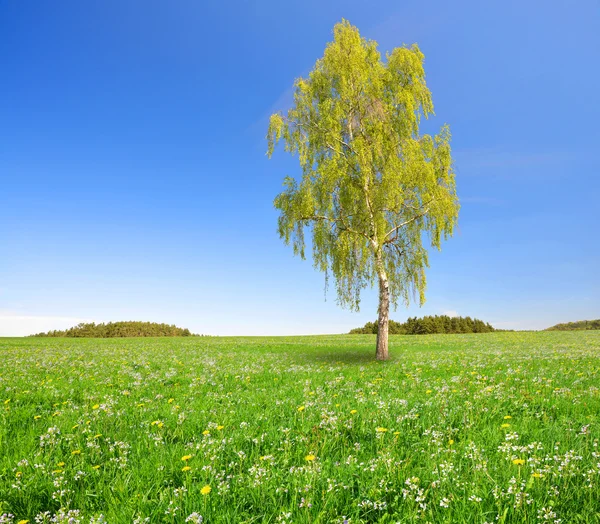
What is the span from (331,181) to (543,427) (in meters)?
15.0

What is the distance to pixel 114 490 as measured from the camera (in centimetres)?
432

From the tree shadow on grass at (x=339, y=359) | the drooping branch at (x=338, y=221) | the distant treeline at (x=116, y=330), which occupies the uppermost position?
the drooping branch at (x=338, y=221)

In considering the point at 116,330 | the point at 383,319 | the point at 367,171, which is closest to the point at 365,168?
the point at 367,171

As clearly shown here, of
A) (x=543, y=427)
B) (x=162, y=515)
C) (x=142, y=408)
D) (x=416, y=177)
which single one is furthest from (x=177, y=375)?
(x=416, y=177)

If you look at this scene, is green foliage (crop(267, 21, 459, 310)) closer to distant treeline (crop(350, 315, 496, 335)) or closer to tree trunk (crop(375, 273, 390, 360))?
tree trunk (crop(375, 273, 390, 360))

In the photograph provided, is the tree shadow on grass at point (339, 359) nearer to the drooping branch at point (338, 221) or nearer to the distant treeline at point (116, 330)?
the drooping branch at point (338, 221)

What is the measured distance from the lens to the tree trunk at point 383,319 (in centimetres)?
1933

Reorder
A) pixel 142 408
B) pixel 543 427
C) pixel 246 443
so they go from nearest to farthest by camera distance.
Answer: pixel 246 443 < pixel 543 427 < pixel 142 408

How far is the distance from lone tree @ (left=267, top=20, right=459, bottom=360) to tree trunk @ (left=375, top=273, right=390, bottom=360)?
51 millimetres

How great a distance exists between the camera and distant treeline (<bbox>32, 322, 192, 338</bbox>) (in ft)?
195

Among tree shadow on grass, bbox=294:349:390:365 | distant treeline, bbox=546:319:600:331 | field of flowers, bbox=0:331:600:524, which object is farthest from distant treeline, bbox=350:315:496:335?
field of flowers, bbox=0:331:600:524

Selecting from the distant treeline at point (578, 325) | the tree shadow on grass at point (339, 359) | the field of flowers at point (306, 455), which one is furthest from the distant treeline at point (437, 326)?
the field of flowers at point (306, 455)

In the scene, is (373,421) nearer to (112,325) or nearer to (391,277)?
(391,277)

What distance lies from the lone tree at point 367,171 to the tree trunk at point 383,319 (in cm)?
5
